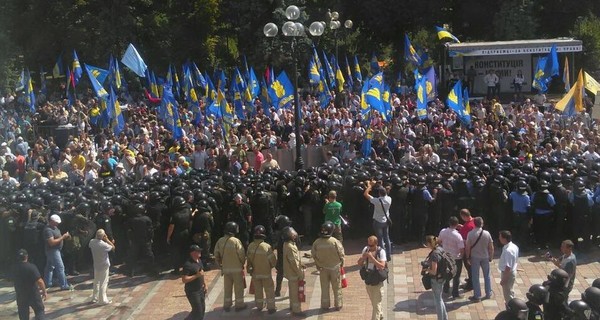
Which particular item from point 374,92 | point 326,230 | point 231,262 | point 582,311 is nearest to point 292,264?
point 326,230

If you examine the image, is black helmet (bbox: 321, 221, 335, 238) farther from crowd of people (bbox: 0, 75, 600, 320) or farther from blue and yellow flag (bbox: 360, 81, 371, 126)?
blue and yellow flag (bbox: 360, 81, 371, 126)

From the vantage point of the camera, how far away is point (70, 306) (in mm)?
14305

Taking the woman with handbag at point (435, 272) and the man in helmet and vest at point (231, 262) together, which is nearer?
the woman with handbag at point (435, 272)

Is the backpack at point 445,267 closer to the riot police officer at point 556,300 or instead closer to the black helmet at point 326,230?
the black helmet at point 326,230

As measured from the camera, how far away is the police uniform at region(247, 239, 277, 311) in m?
13.1

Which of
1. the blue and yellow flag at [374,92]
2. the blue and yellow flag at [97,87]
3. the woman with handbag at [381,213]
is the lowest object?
the woman with handbag at [381,213]

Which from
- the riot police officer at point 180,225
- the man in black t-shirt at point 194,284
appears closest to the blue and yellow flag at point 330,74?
the riot police officer at point 180,225

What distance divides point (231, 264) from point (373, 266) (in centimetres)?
229

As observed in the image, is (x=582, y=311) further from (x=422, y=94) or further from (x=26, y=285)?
(x=422, y=94)

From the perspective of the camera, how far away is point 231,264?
13320 mm

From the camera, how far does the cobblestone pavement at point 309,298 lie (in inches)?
531

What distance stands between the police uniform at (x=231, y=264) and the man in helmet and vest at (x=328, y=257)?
1142 mm

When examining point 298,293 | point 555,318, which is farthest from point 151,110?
point 555,318

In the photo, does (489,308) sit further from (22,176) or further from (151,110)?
(151,110)
